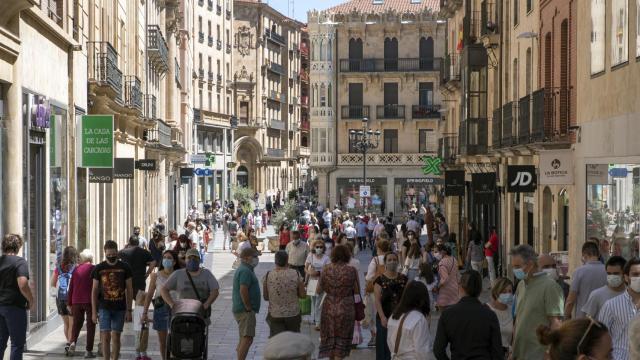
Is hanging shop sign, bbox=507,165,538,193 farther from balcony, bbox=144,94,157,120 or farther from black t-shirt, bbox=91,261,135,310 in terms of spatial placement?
balcony, bbox=144,94,157,120

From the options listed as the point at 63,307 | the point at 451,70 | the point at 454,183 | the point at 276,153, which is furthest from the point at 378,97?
the point at 63,307

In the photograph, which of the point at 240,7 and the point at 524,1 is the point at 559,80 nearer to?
the point at 524,1

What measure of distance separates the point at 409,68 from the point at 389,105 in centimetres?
256

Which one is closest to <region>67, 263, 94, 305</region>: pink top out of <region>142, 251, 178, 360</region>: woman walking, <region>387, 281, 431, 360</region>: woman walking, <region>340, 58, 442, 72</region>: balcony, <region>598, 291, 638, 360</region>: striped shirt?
<region>142, 251, 178, 360</region>: woman walking

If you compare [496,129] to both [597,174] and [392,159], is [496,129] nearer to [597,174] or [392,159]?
[597,174]

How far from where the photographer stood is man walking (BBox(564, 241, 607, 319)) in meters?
12.6

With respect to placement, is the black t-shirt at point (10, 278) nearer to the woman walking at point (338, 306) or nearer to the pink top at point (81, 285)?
the pink top at point (81, 285)

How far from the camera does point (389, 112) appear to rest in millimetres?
74688

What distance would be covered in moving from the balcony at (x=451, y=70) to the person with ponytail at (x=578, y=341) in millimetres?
36060

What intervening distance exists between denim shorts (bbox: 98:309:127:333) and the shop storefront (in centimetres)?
695

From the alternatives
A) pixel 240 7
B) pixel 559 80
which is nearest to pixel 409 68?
pixel 240 7

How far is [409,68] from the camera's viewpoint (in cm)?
7494

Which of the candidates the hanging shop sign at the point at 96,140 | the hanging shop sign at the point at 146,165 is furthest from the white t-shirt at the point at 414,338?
the hanging shop sign at the point at 146,165

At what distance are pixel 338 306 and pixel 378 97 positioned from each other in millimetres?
60986
